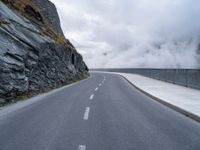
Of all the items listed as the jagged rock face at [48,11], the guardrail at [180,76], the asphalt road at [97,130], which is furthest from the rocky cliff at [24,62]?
the jagged rock face at [48,11]

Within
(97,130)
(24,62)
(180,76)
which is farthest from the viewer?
(180,76)

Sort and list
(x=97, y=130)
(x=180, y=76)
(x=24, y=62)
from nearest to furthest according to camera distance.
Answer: (x=97, y=130) → (x=24, y=62) → (x=180, y=76)

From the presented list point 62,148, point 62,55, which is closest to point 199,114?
point 62,148

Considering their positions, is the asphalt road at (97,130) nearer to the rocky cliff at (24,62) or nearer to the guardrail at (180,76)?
the rocky cliff at (24,62)

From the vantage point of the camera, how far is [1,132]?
689 centimetres

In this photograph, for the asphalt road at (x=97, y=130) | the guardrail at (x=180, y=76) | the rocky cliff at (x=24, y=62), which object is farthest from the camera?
the guardrail at (x=180, y=76)

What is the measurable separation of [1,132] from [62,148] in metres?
2.28

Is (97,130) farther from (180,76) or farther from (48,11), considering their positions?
(48,11)

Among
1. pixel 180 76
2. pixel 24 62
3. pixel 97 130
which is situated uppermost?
pixel 24 62

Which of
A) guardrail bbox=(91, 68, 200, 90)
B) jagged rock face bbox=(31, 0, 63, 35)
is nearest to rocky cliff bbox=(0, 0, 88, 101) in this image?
guardrail bbox=(91, 68, 200, 90)

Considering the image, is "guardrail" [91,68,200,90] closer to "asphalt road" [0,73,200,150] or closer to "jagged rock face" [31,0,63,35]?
"asphalt road" [0,73,200,150]

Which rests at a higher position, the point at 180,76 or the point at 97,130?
the point at 180,76

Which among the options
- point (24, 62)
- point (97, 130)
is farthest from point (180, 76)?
point (97, 130)

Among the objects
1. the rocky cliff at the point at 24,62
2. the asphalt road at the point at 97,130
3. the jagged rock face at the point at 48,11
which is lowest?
the asphalt road at the point at 97,130
